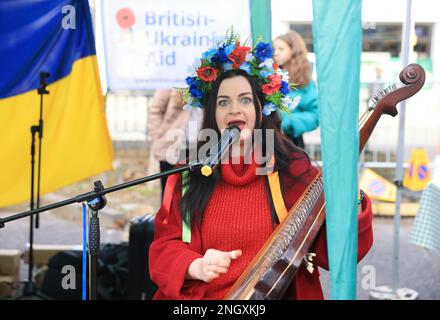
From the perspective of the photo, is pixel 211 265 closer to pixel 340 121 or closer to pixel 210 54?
pixel 340 121

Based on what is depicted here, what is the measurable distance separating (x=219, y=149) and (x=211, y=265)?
0.41m

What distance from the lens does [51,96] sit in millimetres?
4695

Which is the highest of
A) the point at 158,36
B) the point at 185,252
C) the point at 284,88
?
the point at 158,36

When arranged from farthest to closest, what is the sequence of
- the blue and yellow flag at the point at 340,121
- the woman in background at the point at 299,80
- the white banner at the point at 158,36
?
the woman in background at the point at 299,80
the white banner at the point at 158,36
the blue and yellow flag at the point at 340,121

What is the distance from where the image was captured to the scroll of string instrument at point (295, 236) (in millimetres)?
2174

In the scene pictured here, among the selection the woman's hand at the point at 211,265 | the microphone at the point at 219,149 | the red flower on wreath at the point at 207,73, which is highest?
the red flower on wreath at the point at 207,73

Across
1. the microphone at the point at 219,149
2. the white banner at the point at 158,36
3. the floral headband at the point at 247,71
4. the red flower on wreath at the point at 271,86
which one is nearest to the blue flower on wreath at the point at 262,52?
the floral headband at the point at 247,71

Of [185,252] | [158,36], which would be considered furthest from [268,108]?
[158,36]

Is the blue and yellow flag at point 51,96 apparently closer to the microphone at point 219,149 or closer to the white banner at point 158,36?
the white banner at point 158,36

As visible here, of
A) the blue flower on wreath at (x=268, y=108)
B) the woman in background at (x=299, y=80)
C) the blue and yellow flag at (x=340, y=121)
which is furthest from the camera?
the woman in background at (x=299, y=80)

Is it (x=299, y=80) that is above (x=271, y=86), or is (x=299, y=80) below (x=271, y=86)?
above

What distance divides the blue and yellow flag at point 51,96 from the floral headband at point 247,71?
1.75 metres

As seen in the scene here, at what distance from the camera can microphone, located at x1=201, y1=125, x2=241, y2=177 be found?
2328mm

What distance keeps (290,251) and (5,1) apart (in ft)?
9.23
